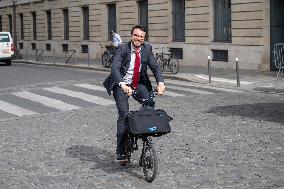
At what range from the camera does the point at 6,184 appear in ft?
21.5

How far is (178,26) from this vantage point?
2702 cm

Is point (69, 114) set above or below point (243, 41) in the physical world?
below

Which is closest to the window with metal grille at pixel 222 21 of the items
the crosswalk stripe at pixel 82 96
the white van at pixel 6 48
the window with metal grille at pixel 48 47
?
the crosswalk stripe at pixel 82 96

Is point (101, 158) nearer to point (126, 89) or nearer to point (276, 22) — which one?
point (126, 89)

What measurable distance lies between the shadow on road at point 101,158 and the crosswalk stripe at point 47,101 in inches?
179

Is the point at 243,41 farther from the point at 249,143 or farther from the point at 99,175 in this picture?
the point at 99,175

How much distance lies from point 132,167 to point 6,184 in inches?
61.3

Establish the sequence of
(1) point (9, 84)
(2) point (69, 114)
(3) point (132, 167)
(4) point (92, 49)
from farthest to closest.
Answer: (4) point (92, 49), (1) point (9, 84), (2) point (69, 114), (3) point (132, 167)

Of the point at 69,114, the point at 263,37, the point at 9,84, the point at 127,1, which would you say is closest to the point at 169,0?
the point at 127,1

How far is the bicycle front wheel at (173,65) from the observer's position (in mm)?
20875

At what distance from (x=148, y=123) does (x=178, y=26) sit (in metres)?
21.1

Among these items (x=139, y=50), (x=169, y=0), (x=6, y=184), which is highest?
(x=169, y=0)

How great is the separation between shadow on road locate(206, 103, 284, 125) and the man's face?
15.0 feet

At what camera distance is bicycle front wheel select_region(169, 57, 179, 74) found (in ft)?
68.5
